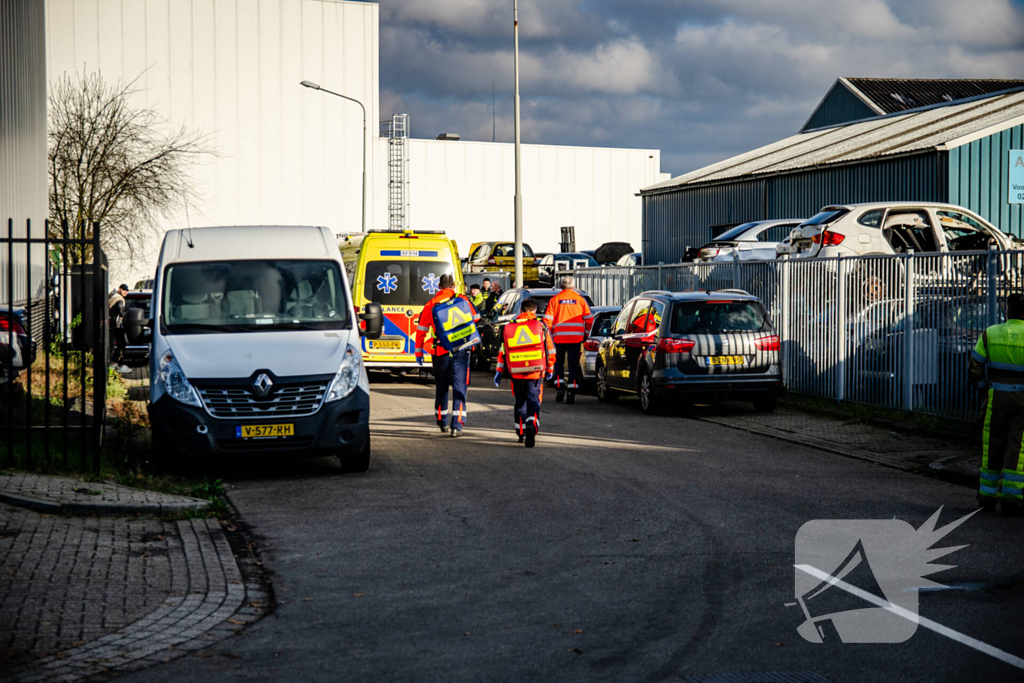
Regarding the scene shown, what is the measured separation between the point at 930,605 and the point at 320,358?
6.03 meters

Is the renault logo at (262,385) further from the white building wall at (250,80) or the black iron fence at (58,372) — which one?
the white building wall at (250,80)

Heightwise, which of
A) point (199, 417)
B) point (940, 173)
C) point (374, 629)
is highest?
point (940, 173)

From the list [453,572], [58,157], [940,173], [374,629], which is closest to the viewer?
[374,629]

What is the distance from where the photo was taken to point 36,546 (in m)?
7.25

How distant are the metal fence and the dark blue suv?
1313 mm

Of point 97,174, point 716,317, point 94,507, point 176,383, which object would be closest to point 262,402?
point 176,383

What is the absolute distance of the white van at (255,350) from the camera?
32.7ft

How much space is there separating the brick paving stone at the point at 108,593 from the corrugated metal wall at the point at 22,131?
12.3 meters

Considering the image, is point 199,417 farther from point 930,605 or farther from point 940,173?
point 940,173

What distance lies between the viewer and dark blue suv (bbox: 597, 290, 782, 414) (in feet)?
50.7

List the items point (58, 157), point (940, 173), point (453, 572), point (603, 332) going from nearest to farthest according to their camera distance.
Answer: point (453, 572) < point (603, 332) < point (940, 173) < point (58, 157)

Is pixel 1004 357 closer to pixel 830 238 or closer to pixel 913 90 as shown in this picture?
pixel 830 238

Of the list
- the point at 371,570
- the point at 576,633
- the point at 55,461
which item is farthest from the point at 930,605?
the point at 55,461

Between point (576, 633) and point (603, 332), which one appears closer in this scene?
point (576, 633)
